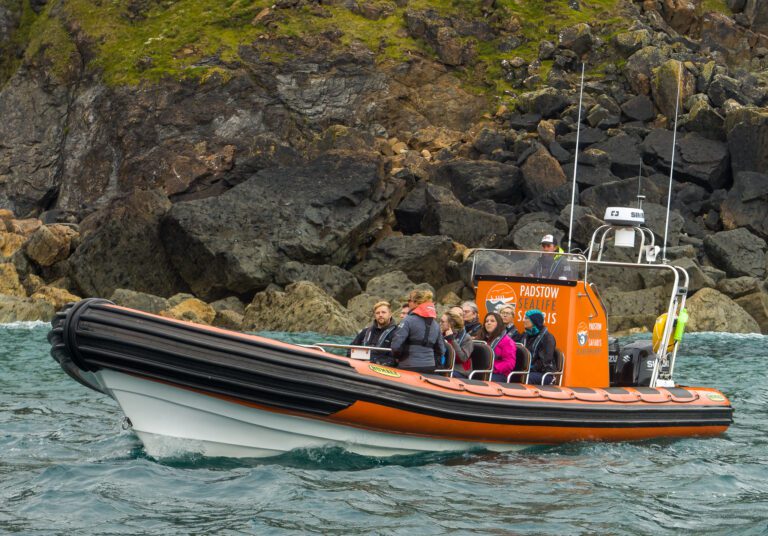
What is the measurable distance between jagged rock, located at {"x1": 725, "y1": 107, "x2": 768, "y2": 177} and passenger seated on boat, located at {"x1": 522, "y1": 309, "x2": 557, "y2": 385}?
24.8m

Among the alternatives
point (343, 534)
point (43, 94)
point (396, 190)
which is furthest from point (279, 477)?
point (43, 94)

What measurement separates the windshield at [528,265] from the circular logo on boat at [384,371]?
111 inches

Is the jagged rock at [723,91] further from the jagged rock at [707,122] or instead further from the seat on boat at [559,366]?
the seat on boat at [559,366]

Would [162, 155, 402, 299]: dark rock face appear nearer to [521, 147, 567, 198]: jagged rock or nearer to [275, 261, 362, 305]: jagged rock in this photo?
[275, 261, 362, 305]: jagged rock

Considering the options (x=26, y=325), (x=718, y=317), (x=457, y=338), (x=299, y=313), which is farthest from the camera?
(x=718, y=317)

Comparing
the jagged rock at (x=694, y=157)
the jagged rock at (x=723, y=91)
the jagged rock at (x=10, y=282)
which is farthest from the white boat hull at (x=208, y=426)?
the jagged rock at (x=723, y=91)

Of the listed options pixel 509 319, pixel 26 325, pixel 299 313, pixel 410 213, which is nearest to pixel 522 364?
pixel 509 319

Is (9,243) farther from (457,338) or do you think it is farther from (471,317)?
(457,338)

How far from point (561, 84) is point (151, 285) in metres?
20.1

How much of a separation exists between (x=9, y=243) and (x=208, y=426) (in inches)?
978

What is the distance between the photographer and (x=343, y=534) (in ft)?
23.9

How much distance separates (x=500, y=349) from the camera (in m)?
11.0

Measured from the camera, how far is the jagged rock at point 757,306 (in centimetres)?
2530

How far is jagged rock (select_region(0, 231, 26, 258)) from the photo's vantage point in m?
31.4
